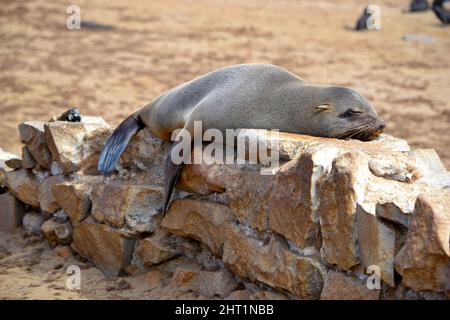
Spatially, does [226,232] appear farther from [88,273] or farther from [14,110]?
[14,110]

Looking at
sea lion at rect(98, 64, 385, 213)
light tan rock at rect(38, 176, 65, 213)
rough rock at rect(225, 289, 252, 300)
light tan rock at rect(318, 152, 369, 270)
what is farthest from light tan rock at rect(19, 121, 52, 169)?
light tan rock at rect(318, 152, 369, 270)

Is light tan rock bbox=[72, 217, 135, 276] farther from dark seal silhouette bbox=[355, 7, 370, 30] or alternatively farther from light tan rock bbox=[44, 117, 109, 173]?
dark seal silhouette bbox=[355, 7, 370, 30]

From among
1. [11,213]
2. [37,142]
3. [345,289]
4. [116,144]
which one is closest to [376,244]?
[345,289]

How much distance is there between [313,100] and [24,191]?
87.7 inches

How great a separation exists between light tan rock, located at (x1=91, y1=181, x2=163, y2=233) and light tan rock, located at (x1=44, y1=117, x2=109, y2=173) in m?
0.52

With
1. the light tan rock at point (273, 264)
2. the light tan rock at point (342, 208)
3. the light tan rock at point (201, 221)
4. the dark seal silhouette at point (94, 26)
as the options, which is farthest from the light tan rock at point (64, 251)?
the dark seal silhouette at point (94, 26)

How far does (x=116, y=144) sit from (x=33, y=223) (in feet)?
3.07

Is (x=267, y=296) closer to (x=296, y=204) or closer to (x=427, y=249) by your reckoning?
(x=296, y=204)

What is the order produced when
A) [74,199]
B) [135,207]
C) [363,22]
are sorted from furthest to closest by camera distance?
[363,22] < [74,199] < [135,207]

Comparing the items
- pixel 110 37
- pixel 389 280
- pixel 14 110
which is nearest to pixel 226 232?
pixel 389 280

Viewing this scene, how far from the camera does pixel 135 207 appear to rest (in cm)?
430

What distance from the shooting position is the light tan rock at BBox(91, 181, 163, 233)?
4281 millimetres

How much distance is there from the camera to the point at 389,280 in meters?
3.03
